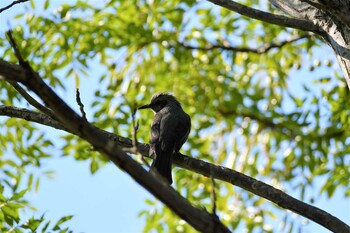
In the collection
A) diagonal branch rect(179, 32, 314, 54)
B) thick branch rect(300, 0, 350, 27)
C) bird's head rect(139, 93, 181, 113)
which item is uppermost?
diagonal branch rect(179, 32, 314, 54)

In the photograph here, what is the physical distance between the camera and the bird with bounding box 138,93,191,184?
20.8ft

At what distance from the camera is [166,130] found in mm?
7172

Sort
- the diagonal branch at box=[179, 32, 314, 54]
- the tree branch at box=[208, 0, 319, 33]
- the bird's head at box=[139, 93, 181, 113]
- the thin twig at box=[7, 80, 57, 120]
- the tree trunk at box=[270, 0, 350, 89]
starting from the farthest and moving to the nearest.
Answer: the diagonal branch at box=[179, 32, 314, 54] < the bird's head at box=[139, 93, 181, 113] < the tree branch at box=[208, 0, 319, 33] < the tree trunk at box=[270, 0, 350, 89] < the thin twig at box=[7, 80, 57, 120]

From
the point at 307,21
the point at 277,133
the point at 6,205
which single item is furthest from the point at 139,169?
the point at 277,133

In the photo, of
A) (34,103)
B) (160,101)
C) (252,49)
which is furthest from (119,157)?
(252,49)

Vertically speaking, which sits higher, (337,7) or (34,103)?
(337,7)

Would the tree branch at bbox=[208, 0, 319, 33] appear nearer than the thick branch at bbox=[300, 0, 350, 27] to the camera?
No

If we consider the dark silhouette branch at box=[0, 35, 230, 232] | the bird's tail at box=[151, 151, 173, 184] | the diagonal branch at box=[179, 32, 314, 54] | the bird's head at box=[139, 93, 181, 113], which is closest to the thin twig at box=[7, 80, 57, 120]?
the dark silhouette branch at box=[0, 35, 230, 232]

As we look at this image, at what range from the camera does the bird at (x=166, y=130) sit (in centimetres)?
633

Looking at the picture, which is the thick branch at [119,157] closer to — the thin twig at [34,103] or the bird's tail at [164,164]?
the thin twig at [34,103]

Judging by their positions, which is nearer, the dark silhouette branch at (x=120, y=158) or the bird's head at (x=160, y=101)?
the dark silhouette branch at (x=120, y=158)

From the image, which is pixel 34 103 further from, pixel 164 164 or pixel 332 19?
pixel 164 164

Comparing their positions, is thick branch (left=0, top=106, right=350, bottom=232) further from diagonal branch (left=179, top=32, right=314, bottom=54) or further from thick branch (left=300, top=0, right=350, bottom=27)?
diagonal branch (left=179, top=32, right=314, bottom=54)

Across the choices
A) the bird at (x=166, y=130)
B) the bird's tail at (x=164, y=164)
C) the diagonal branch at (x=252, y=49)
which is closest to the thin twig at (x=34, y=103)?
the bird at (x=166, y=130)
